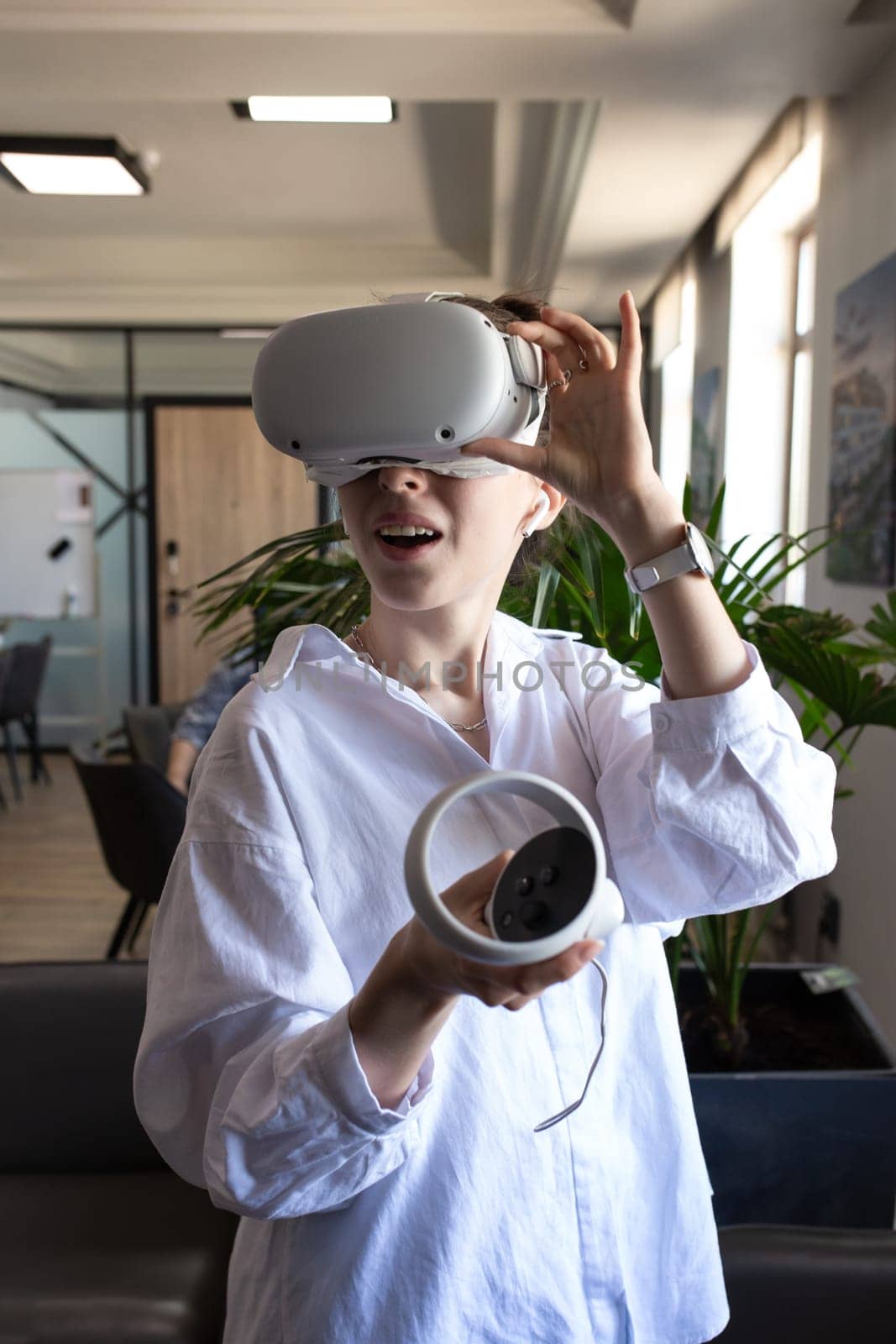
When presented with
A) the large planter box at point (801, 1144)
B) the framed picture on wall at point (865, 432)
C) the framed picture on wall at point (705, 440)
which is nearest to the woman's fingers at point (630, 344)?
the large planter box at point (801, 1144)

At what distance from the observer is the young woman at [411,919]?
76 cm

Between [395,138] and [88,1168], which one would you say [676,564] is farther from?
[395,138]

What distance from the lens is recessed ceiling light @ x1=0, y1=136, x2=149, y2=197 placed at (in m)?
4.70

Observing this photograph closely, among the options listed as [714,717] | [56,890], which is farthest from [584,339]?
[56,890]

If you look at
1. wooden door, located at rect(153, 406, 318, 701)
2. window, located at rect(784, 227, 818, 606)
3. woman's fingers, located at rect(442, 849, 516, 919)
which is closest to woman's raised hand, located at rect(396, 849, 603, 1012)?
woman's fingers, located at rect(442, 849, 516, 919)

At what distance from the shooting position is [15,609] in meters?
8.42

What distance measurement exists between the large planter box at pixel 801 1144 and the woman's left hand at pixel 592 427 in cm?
131

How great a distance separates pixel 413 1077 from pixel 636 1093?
1.01ft

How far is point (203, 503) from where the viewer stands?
8.38 m

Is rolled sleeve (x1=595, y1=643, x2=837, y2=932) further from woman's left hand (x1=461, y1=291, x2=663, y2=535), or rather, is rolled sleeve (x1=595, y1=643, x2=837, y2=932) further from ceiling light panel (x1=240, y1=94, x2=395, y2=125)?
ceiling light panel (x1=240, y1=94, x2=395, y2=125)

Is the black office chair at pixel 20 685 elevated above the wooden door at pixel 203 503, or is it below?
below

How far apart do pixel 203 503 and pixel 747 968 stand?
22.6 feet

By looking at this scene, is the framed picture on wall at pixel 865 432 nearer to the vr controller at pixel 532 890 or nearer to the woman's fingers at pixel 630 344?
the woman's fingers at pixel 630 344

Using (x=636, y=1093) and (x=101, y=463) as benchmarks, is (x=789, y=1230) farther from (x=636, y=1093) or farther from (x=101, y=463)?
(x=101, y=463)
